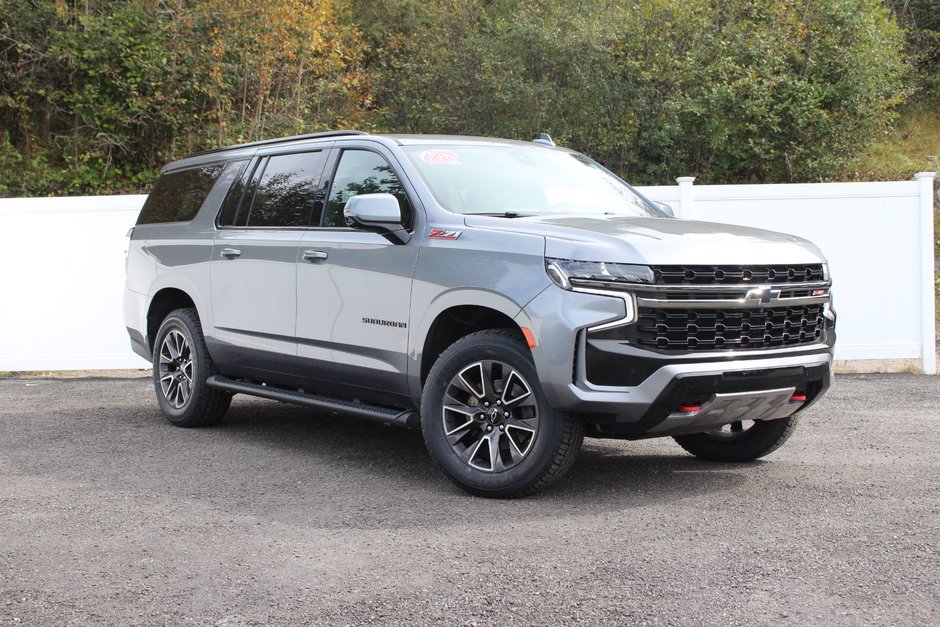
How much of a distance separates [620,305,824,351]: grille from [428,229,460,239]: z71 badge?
47.8 inches

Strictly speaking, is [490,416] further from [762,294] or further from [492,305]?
[762,294]

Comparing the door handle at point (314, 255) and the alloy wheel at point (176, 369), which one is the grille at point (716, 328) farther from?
A: the alloy wheel at point (176, 369)

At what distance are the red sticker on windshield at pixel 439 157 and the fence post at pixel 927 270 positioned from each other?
5983 mm

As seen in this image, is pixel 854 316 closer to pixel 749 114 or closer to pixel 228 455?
pixel 228 455

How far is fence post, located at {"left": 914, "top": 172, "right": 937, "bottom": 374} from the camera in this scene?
1041 centimetres

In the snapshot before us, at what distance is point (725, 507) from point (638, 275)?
4.31 feet

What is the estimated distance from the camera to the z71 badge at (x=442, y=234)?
5.77 metres

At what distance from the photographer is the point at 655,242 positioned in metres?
5.14

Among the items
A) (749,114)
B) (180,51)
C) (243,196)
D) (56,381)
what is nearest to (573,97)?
(749,114)

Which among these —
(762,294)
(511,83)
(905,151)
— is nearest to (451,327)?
(762,294)

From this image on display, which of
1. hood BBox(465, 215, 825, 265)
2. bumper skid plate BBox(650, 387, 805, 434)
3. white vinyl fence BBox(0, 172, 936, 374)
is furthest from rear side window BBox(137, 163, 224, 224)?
bumper skid plate BBox(650, 387, 805, 434)

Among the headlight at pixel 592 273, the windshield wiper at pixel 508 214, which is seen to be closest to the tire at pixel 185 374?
the windshield wiper at pixel 508 214

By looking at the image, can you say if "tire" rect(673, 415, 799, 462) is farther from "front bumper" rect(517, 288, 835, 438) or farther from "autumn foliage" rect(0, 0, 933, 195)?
"autumn foliage" rect(0, 0, 933, 195)

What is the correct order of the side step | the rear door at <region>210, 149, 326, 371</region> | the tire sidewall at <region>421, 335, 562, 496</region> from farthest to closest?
1. the rear door at <region>210, 149, 326, 371</region>
2. the side step
3. the tire sidewall at <region>421, 335, 562, 496</region>
